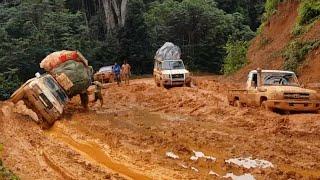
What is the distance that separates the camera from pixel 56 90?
19844 millimetres

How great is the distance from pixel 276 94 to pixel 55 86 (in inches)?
321

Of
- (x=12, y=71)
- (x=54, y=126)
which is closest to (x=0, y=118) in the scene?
(x=54, y=126)

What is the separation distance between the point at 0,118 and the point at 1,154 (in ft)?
24.0

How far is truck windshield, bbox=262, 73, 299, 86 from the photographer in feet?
60.8

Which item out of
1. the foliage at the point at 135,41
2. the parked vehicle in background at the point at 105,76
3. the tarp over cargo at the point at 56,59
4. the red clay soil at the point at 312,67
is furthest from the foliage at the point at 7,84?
the red clay soil at the point at 312,67

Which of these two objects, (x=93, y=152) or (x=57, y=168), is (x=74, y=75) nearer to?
(x=93, y=152)

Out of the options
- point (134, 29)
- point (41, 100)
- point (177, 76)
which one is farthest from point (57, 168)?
point (134, 29)

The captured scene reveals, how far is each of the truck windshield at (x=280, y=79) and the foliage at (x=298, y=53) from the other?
26.9 ft

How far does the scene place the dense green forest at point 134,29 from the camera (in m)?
45.9

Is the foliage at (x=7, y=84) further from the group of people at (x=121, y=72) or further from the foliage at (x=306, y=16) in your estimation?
the foliage at (x=306, y=16)

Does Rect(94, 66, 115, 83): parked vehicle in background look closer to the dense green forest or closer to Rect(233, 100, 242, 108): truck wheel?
the dense green forest

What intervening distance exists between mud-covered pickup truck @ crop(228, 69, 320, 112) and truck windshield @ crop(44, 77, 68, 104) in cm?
634

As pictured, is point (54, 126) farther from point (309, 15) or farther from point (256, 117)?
point (309, 15)

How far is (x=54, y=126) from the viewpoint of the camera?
17.9 m
